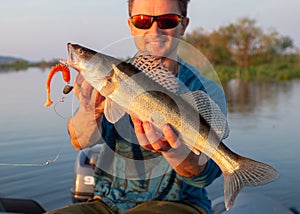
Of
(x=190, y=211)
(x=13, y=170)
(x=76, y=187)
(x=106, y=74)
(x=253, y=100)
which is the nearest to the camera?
(x=106, y=74)

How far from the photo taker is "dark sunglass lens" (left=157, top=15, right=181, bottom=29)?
11.0ft

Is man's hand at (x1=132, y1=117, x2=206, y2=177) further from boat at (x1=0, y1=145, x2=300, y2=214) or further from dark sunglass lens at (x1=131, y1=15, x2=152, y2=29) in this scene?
boat at (x1=0, y1=145, x2=300, y2=214)

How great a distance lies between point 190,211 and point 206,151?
2.47 feet

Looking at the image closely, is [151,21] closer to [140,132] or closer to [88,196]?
[140,132]

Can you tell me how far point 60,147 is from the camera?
8.69 meters

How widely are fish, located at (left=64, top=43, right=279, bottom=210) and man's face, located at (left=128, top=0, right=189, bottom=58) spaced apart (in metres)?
0.66

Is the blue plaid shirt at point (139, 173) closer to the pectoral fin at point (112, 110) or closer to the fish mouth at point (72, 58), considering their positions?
the pectoral fin at point (112, 110)

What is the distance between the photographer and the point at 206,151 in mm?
2623

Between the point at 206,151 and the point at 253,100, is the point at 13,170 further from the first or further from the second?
the point at 253,100

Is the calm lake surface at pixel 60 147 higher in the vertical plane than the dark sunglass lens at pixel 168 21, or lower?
lower

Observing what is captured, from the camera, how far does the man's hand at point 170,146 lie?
2.66m

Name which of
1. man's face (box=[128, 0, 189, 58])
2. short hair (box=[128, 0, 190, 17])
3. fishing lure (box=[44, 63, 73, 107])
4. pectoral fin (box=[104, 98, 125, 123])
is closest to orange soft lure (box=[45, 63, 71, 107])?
fishing lure (box=[44, 63, 73, 107])

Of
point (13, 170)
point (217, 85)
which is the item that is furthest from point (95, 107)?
point (13, 170)

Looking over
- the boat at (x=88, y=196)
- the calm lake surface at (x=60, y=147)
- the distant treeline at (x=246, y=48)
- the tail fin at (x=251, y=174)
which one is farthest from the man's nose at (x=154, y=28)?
the distant treeline at (x=246, y=48)
